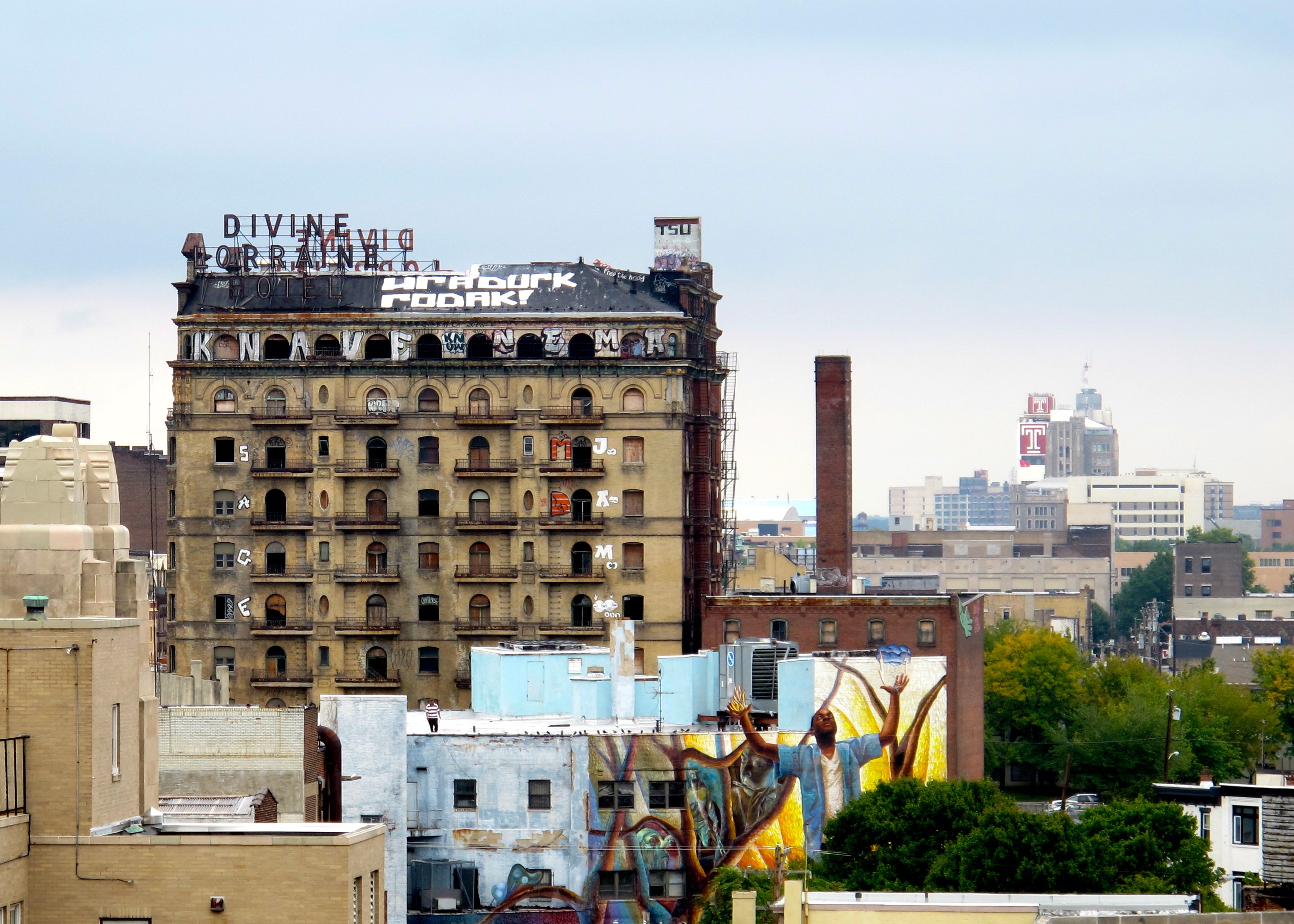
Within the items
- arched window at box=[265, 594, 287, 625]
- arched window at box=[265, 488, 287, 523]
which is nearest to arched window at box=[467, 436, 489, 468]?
arched window at box=[265, 488, 287, 523]

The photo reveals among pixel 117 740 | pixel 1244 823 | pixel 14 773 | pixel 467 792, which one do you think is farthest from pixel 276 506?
pixel 14 773

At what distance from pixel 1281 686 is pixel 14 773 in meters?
137

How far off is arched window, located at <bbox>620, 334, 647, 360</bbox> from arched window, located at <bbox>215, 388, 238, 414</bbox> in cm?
2349

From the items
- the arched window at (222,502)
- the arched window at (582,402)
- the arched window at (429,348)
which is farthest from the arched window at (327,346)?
the arched window at (582,402)

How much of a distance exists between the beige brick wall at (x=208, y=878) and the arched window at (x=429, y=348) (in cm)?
9919

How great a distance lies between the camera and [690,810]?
98.6 metres

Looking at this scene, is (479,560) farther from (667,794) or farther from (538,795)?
(538,795)

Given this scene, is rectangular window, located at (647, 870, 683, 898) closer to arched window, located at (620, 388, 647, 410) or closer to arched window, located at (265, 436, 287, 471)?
arched window, located at (620, 388, 647, 410)

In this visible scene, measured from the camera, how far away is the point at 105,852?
37906 mm

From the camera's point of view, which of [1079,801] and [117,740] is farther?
[1079,801]

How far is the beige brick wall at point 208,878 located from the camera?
124 ft

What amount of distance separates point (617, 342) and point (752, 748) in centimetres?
4152

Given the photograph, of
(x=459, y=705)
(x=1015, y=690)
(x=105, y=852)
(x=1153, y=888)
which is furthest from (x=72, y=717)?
(x=1015, y=690)

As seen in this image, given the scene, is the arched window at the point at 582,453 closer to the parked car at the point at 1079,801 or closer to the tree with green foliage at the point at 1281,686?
the parked car at the point at 1079,801
